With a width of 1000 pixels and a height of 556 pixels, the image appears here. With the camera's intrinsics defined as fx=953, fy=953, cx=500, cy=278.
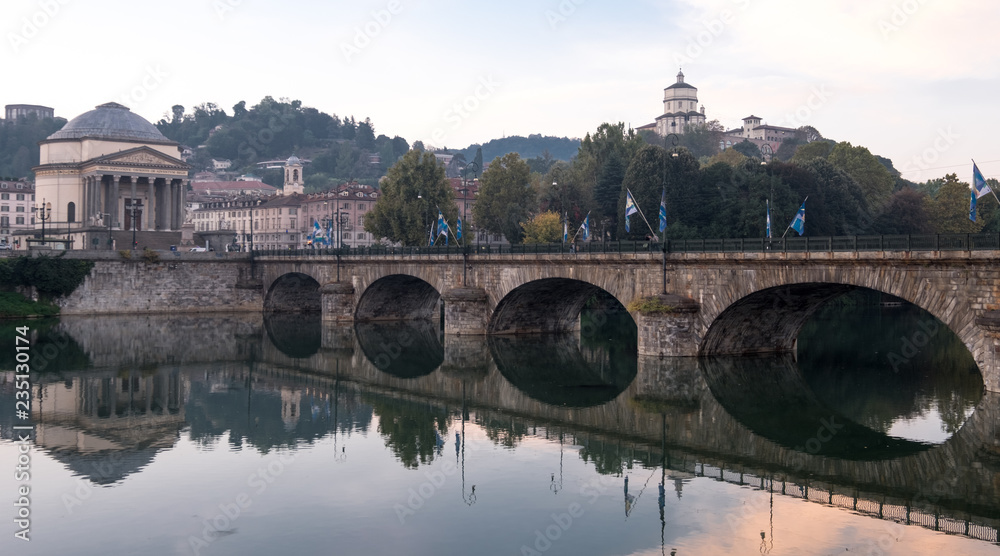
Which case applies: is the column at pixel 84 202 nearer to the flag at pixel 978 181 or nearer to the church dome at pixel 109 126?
the church dome at pixel 109 126

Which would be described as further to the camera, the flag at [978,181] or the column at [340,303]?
the column at [340,303]

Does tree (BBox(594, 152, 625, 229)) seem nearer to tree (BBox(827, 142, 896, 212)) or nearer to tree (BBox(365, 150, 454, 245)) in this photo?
tree (BBox(365, 150, 454, 245))

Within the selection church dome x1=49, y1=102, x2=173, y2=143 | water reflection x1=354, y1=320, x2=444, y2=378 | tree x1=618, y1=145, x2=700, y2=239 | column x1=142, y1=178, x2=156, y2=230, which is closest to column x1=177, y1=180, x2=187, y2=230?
column x1=142, y1=178, x2=156, y2=230

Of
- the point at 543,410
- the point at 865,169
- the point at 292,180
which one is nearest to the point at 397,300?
the point at 543,410

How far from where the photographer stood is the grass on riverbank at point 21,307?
70875 mm

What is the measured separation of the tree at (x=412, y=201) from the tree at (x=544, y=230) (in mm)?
7487

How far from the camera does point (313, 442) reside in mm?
31406

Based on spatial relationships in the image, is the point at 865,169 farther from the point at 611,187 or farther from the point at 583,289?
the point at 583,289

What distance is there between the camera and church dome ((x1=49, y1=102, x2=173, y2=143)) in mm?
106938

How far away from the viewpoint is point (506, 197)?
99.1 m

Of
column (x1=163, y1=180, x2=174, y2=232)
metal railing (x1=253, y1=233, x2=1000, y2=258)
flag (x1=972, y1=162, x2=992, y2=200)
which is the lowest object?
metal railing (x1=253, y1=233, x2=1000, y2=258)

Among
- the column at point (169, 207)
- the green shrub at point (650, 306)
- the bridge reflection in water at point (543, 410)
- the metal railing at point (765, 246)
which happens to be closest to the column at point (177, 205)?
the column at point (169, 207)

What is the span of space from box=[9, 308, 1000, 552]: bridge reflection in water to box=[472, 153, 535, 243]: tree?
39.2 meters

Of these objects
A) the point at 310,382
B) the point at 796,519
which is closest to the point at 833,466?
the point at 796,519
